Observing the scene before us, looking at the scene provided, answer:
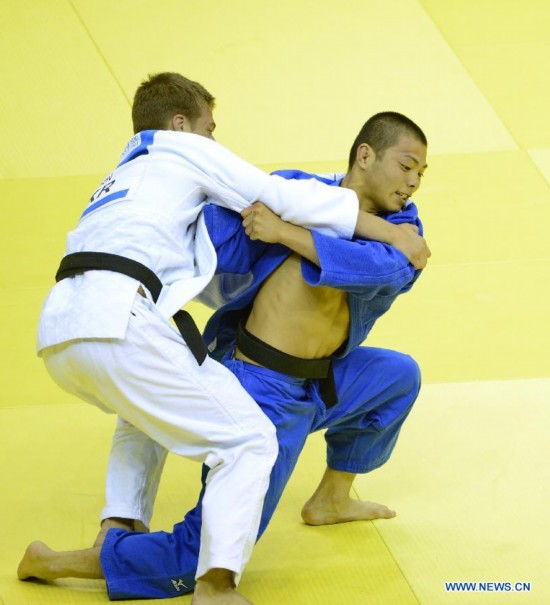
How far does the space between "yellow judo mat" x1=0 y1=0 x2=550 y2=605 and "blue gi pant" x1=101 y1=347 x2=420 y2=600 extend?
7.6 inches

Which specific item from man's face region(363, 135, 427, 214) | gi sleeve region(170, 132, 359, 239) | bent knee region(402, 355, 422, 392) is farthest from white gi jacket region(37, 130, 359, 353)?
bent knee region(402, 355, 422, 392)

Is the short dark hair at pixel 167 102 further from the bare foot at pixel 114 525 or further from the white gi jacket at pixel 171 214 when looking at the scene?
the bare foot at pixel 114 525

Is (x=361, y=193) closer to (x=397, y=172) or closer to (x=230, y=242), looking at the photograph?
(x=397, y=172)

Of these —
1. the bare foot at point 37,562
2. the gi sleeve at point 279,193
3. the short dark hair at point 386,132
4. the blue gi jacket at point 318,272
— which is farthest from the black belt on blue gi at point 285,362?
the bare foot at point 37,562

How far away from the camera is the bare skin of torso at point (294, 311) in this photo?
3488mm

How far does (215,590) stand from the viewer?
3.26 meters

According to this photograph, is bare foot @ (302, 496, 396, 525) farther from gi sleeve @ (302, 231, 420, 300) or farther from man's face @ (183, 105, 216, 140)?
man's face @ (183, 105, 216, 140)

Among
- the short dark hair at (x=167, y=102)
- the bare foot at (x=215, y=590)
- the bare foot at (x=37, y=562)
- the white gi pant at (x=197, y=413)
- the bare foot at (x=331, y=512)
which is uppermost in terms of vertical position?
the short dark hair at (x=167, y=102)

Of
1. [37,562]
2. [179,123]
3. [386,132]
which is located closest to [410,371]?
[386,132]

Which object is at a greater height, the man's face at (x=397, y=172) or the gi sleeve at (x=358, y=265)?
the man's face at (x=397, y=172)

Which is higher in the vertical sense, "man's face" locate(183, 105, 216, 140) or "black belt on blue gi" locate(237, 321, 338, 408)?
"man's face" locate(183, 105, 216, 140)

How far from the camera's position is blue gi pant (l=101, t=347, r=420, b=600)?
3357 millimetres

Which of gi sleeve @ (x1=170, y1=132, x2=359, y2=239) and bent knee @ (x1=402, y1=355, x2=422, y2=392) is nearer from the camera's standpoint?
gi sleeve @ (x1=170, y1=132, x2=359, y2=239)

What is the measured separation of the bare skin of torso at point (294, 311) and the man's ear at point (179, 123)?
1.84ft
